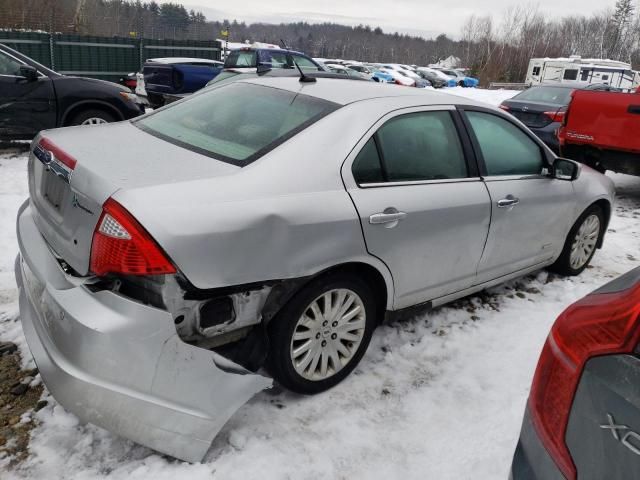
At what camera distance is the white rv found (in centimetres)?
3334

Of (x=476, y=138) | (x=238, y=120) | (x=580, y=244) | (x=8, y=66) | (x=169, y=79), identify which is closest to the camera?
(x=238, y=120)

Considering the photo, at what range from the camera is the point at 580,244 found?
15.4 feet

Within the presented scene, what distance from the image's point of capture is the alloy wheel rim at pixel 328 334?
270 centimetres

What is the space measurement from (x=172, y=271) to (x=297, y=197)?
2.24ft

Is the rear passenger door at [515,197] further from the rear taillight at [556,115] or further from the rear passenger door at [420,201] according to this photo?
the rear taillight at [556,115]

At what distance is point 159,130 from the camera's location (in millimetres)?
3074

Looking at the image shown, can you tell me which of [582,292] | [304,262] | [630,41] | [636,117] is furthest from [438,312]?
[630,41]

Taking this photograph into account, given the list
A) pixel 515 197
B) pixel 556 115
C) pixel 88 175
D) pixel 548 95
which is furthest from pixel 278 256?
pixel 548 95

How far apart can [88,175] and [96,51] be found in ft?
62.2

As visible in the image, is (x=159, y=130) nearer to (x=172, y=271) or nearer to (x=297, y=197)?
(x=297, y=197)

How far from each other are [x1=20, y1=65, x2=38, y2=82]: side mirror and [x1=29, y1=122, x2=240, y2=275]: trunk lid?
5.22 m

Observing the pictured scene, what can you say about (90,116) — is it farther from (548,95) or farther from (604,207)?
(548,95)

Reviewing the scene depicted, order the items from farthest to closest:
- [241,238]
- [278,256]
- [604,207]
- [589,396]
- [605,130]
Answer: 1. [605,130]
2. [604,207]
3. [278,256]
4. [241,238]
5. [589,396]

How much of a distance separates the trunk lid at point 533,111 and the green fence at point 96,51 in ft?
47.2
